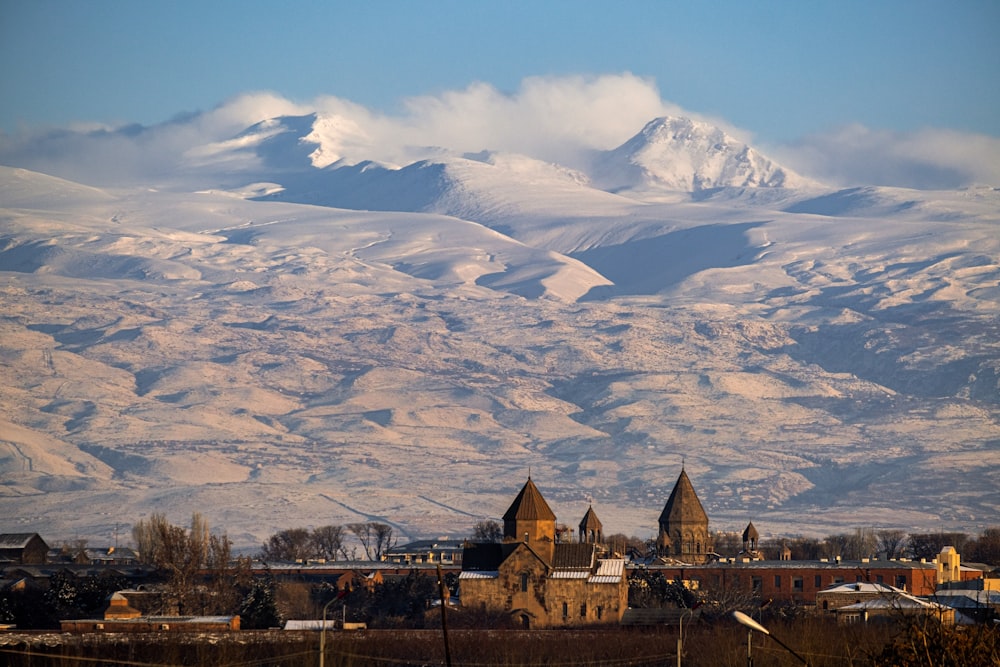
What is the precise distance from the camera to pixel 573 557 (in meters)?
93.6

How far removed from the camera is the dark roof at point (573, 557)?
93.2 metres

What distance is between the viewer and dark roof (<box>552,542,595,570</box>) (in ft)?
306

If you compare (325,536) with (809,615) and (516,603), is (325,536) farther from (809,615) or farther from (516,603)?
(809,615)

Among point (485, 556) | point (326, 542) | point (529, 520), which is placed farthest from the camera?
point (326, 542)

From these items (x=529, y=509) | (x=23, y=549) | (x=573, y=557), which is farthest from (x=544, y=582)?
(x=23, y=549)

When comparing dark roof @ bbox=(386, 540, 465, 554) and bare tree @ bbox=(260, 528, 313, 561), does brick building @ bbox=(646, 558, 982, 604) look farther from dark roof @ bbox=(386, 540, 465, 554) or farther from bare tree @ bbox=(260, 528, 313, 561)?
bare tree @ bbox=(260, 528, 313, 561)

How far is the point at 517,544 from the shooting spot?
307 ft

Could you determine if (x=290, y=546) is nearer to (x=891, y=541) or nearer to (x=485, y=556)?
(x=891, y=541)

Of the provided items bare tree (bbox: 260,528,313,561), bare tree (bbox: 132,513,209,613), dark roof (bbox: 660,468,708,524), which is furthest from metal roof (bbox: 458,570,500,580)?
bare tree (bbox: 260,528,313,561)

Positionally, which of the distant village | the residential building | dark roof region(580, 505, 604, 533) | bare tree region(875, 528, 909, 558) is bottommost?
the distant village

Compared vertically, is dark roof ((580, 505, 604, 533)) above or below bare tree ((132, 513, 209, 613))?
above

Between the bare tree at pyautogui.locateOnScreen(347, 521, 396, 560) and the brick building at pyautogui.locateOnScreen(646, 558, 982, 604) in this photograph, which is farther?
the bare tree at pyautogui.locateOnScreen(347, 521, 396, 560)

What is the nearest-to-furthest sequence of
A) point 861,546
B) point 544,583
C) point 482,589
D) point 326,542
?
1. point 482,589
2. point 544,583
3. point 326,542
4. point 861,546

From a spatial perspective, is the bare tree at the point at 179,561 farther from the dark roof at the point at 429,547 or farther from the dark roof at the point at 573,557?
the dark roof at the point at 429,547
